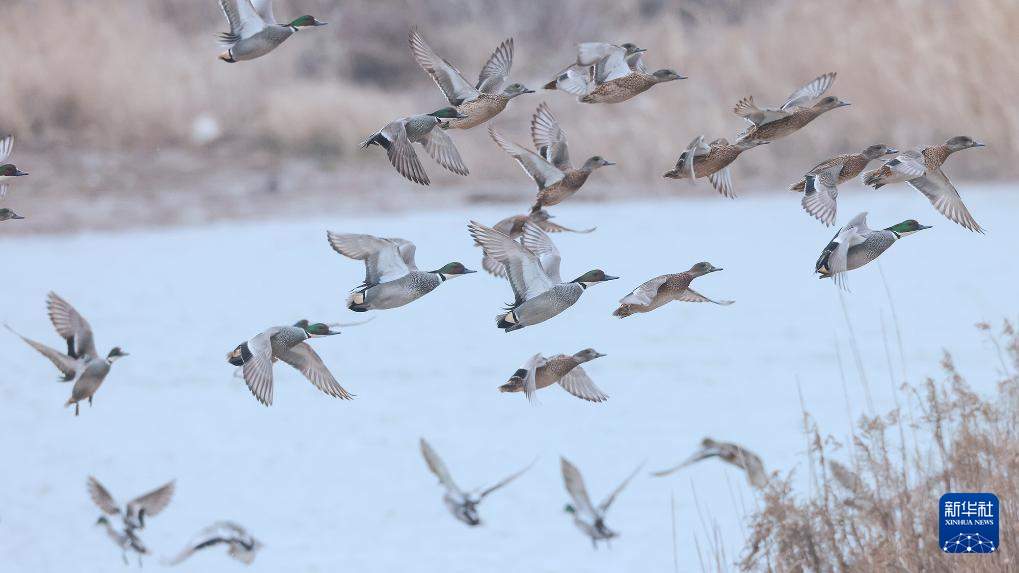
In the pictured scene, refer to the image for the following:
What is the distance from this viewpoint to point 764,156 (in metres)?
12.0

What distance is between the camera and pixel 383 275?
3.06 metres

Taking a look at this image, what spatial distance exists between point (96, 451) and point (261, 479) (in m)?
0.88

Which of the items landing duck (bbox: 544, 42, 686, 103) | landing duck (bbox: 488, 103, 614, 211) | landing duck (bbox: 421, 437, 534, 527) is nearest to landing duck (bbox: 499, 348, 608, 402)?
landing duck (bbox: 488, 103, 614, 211)

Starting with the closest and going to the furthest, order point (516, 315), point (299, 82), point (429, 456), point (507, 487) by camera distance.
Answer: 1. point (516, 315)
2. point (429, 456)
3. point (507, 487)
4. point (299, 82)

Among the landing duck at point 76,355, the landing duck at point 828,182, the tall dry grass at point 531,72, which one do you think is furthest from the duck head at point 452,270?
the tall dry grass at point 531,72

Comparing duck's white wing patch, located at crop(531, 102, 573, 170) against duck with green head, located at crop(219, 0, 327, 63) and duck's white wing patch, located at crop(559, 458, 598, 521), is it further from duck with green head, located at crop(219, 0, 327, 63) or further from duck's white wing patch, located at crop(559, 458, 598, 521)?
duck's white wing patch, located at crop(559, 458, 598, 521)

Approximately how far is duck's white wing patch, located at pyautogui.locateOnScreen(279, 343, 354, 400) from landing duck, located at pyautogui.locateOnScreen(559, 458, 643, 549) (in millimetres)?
2010

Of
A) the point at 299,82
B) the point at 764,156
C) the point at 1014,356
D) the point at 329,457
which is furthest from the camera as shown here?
the point at 299,82

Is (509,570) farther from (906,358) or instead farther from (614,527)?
(906,358)

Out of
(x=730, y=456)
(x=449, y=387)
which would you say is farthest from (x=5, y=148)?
(x=449, y=387)

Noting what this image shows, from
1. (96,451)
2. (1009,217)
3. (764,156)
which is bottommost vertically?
(96,451)

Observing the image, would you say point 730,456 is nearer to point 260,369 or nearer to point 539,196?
point 539,196

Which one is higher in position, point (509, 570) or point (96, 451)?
point (96, 451)

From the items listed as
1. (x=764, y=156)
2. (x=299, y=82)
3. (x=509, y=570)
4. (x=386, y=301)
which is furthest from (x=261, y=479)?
(x=299, y=82)
